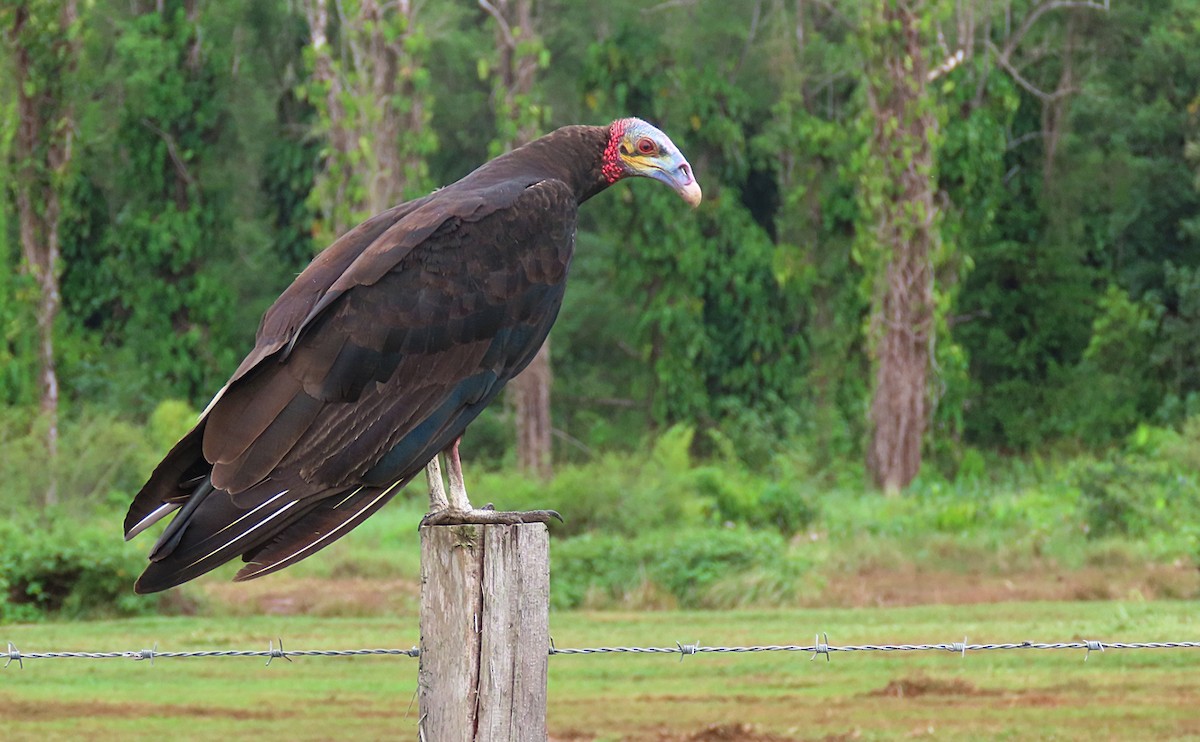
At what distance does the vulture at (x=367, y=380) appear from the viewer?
320 cm

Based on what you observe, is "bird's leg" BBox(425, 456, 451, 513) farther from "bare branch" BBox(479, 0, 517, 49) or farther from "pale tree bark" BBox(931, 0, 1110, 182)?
"pale tree bark" BBox(931, 0, 1110, 182)

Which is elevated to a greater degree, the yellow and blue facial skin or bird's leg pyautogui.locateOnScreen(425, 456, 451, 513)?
the yellow and blue facial skin

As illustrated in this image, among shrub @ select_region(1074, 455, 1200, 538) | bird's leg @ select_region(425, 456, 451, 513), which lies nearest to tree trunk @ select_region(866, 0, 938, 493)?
shrub @ select_region(1074, 455, 1200, 538)

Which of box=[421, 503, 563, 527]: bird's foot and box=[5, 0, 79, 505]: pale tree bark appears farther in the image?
box=[5, 0, 79, 505]: pale tree bark

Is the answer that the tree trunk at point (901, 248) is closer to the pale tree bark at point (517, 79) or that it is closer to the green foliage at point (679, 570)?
the pale tree bark at point (517, 79)

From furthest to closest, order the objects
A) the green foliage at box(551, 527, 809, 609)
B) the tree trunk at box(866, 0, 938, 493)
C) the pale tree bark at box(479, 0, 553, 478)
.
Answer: the pale tree bark at box(479, 0, 553, 478)
the tree trunk at box(866, 0, 938, 493)
the green foliage at box(551, 527, 809, 609)

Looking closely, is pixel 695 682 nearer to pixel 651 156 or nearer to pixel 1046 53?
pixel 651 156

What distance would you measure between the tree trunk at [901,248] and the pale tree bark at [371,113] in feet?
13.9

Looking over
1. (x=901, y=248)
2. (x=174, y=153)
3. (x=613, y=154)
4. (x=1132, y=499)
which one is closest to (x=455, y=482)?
(x=613, y=154)

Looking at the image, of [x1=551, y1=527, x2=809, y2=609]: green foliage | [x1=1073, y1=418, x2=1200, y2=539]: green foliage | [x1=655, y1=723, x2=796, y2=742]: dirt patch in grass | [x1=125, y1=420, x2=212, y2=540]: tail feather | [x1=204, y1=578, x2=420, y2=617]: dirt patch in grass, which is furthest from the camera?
[x1=1073, y1=418, x2=1200, y2=539]: green foliage

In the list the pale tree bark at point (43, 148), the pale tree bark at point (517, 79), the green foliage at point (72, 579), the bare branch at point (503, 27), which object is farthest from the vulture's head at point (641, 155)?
the pale tree bark at point (43, 148)

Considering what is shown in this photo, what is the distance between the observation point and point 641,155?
4.17m

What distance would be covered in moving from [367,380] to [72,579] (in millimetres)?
6814

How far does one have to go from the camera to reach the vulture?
126 inches
